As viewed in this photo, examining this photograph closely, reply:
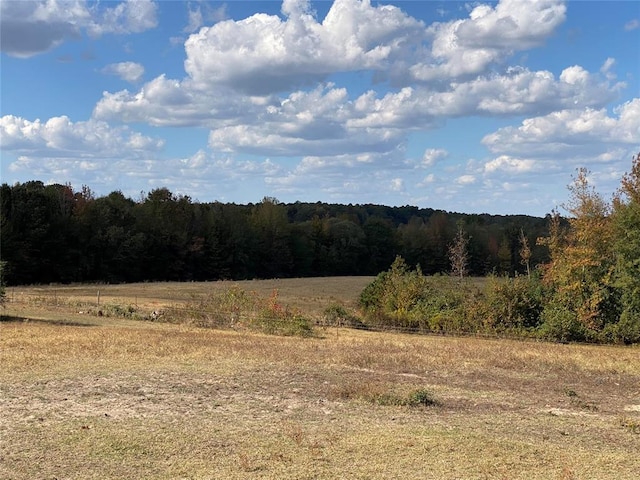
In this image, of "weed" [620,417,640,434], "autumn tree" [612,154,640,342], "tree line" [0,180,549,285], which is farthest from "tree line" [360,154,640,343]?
"weed" [620,417,640,434]

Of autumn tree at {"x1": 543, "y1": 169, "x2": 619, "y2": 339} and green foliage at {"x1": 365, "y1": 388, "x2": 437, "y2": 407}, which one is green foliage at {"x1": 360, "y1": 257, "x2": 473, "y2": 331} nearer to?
autumn tree at {"x1": 543, "y1": 169, "x2": 619, "y2": 339}

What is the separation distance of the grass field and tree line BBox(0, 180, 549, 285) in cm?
3147

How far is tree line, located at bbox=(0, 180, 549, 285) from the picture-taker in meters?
64.5

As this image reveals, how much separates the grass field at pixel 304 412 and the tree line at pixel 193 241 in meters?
31.5

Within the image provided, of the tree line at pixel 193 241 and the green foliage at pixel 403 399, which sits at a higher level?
the tree line at pixel 193 241

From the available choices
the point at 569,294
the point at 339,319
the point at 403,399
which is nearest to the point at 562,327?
the point at 569,294

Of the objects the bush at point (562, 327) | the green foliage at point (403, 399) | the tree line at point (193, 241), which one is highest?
the tree line at point (193, 241)

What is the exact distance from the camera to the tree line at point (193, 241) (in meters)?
64.5

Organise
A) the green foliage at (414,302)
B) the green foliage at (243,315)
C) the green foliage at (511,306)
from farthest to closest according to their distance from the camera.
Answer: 1. the green foliage at (414,302)
2. the green foliage at (511,306)
3. the green foliage at (243,315)

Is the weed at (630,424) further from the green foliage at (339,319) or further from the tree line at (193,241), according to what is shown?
the tree line at (193,241)

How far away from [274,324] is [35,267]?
144 ft

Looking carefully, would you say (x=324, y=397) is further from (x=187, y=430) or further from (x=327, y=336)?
(x=327, y=336)

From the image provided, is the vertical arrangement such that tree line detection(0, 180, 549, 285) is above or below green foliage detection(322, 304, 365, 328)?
above

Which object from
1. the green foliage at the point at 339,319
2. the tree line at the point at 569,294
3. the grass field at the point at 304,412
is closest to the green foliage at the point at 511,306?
the tree line at the point at 569,294
